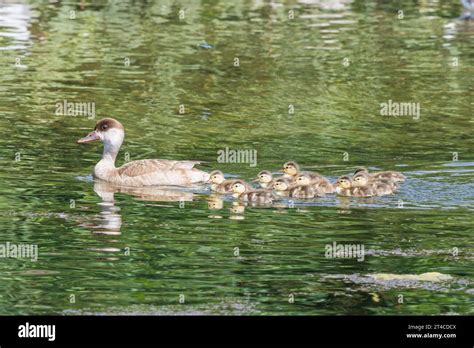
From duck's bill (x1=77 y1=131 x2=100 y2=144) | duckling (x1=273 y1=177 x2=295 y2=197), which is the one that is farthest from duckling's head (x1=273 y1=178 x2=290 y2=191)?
duck's bill (x1=77 y1=131 x2=100 y2=144)

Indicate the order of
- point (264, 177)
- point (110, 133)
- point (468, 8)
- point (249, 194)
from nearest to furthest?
point (249, 194) < point (264, 177) < point (110, 133) < point (468, 8)

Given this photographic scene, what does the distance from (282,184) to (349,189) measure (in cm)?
77

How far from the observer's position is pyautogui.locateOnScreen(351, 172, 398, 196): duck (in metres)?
16.4

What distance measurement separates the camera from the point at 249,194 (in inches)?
643

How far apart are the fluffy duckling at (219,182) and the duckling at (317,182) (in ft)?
1.99

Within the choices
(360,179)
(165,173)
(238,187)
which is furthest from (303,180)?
(165,173)

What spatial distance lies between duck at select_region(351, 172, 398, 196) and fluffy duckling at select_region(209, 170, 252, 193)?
1.24 metres

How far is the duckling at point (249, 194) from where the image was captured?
1622cm

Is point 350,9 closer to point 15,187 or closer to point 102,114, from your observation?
point 102,114

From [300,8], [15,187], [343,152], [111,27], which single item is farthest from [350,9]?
[15,187]

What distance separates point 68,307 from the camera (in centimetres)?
1198

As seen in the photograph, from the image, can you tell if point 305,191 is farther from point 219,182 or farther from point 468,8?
point 468,8

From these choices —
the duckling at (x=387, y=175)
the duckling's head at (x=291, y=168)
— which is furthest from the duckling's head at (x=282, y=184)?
the duckling at (x=387, y=175)
